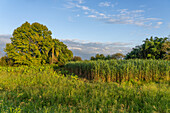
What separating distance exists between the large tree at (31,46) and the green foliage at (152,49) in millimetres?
13292

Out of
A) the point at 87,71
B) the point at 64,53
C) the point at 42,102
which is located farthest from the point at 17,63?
the point at 42,102

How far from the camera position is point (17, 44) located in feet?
57.1

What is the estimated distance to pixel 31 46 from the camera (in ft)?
57.9

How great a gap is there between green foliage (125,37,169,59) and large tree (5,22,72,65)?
523 inches

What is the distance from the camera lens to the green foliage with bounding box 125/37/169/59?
19.9 metres

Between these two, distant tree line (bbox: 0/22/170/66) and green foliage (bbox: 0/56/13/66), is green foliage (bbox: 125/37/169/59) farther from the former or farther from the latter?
green foliage (bbox: 0/56/13/66)

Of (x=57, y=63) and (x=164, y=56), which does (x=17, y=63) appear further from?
(x=164, y=56)

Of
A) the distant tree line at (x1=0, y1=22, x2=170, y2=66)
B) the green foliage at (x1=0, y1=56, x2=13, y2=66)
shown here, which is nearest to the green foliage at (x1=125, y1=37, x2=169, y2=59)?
the distant tree line at (x1=0, y1=22, x2=170, y2=66)

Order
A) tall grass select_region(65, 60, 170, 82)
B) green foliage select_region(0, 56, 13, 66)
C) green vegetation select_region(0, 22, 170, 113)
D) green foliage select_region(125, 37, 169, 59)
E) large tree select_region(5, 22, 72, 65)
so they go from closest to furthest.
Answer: green vegetation select_region(0, 22, 170, 113) < tall grass select_region(65, 60, 170, 82) < large tree select_region(5, 22, 72, 65) < green foliage select_region(0, 56, 13, 66) < green foliage select_region(125, 37, 169, 59)

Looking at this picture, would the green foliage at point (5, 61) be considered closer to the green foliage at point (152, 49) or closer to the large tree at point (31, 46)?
the large tree at point (31, 46)

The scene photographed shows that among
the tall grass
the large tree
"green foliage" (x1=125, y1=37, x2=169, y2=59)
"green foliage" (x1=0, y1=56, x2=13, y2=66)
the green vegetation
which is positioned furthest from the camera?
"green foliage" (x1=125, y1=37, x2=169, y2=59)

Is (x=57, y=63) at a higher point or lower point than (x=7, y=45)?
lower

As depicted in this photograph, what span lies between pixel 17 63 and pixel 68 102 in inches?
577

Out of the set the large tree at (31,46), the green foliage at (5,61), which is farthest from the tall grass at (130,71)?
the green foliage at (5,61)
